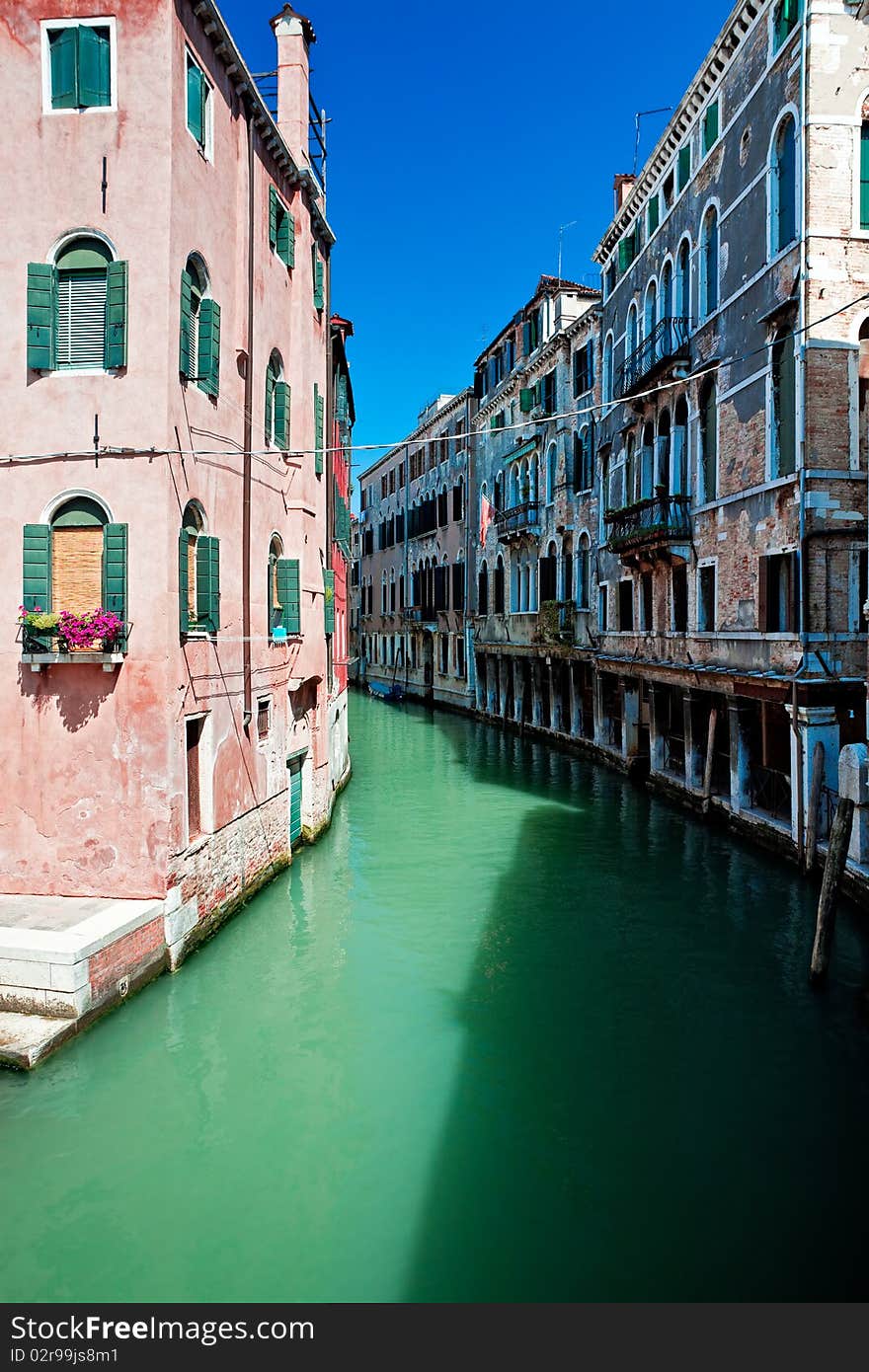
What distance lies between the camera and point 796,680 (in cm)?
1259

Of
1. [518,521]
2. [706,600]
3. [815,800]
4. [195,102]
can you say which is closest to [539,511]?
[518,521]

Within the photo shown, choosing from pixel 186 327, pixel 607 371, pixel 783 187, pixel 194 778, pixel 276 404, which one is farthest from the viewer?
pixel 607 371

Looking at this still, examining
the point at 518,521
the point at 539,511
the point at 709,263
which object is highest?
the point at 709,263

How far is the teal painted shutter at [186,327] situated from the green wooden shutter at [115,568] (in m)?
1.84

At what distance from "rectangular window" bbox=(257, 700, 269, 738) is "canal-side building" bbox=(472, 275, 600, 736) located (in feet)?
41.3

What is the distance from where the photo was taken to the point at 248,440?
1176cm

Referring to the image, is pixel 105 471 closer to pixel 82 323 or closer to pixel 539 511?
pixel 82 323

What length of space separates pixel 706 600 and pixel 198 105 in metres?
11.2

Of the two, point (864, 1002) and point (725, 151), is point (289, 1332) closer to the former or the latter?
point (864, 1002)

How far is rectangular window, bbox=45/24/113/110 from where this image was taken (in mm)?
8820

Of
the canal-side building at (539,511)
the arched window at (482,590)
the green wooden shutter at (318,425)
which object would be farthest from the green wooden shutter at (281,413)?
the arched window at (482,590)

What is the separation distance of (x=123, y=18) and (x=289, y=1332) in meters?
10.9

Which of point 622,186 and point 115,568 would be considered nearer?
point 115,568

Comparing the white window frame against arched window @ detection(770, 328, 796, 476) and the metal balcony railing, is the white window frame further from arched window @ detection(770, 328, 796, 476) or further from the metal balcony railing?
the metal balcony railing
